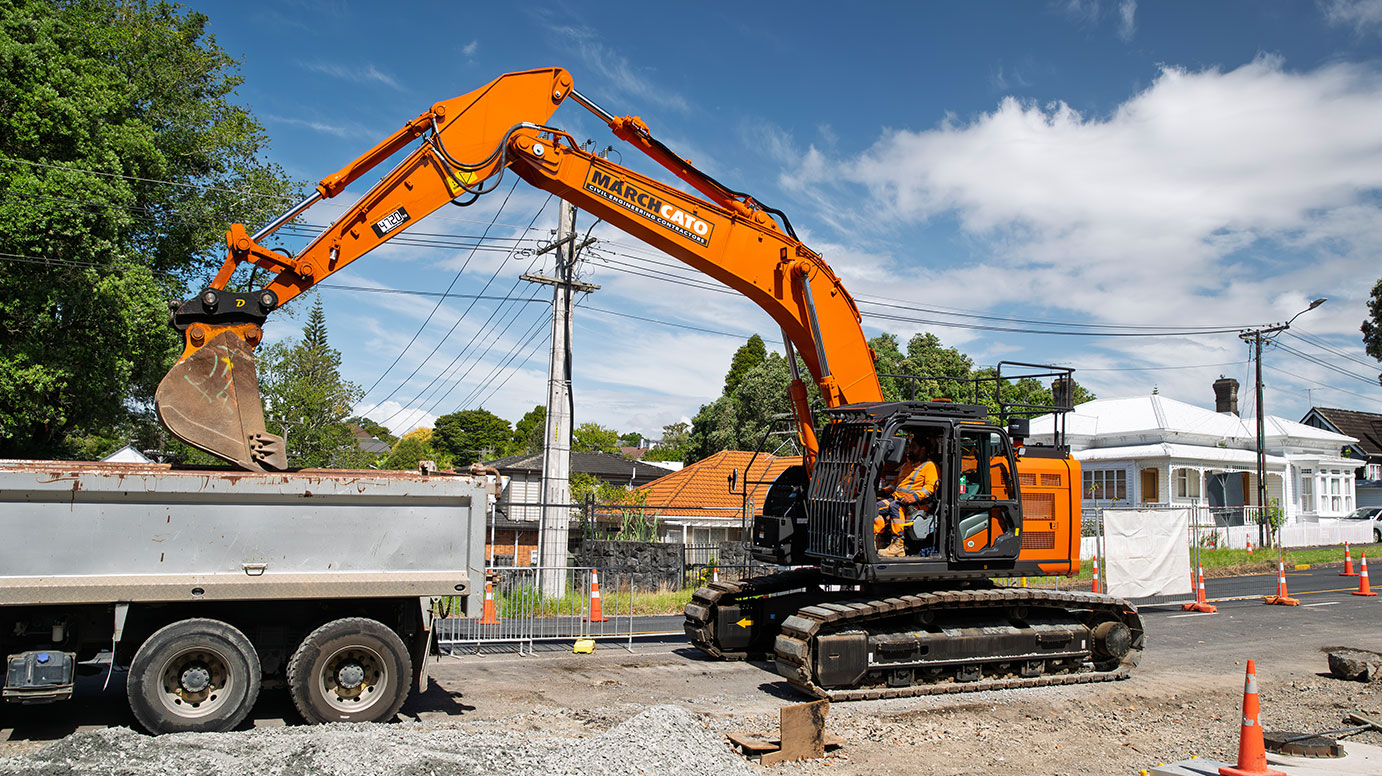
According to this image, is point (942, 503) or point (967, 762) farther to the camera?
point (942, 503)

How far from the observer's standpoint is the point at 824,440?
35.3ft

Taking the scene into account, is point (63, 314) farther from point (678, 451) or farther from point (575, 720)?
point (678, 451)

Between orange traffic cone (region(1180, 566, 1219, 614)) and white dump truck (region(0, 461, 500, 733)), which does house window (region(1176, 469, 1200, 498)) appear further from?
white dump truck (region(0, 461, 500, 733))

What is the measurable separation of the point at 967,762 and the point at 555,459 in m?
13.1

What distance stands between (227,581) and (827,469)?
6014 millimetres

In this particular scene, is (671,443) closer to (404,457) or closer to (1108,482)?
(404,457)

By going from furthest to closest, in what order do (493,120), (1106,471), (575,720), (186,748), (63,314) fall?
(1106,471)
(63,314)
(493,120)
(575,720)
(186,748)

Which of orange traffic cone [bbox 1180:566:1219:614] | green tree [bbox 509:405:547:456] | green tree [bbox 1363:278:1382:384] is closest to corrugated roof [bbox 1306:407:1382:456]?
green tree [bbox 1363:278:1382:384]

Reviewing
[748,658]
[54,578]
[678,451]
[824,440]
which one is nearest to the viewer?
[54,578]

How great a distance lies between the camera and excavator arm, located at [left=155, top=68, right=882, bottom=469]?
7.93m

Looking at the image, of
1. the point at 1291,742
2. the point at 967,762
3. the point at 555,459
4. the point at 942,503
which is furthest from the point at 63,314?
the point at 1291,742

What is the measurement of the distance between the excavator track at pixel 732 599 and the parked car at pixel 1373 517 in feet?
114

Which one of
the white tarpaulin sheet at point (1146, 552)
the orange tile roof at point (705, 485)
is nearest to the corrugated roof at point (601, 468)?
the orange tile roof at point (705, 485)

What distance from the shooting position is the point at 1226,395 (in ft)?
156
